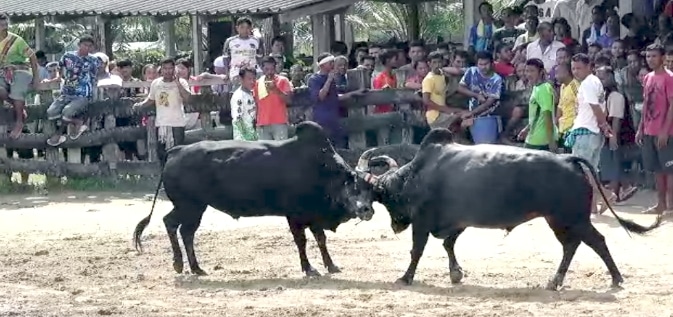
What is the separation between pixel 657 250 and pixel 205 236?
14.2 ft

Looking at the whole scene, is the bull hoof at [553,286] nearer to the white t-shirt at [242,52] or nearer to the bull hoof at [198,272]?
the bull hoof at [198,272]

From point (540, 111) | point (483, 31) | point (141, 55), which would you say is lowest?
point (540, 111)

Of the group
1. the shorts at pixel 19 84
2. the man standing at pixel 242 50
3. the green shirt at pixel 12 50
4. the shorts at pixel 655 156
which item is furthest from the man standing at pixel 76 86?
the shorts at pixel 655 156

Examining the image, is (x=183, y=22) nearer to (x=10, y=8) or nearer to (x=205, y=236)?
(x=10, y=8)

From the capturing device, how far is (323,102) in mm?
16750

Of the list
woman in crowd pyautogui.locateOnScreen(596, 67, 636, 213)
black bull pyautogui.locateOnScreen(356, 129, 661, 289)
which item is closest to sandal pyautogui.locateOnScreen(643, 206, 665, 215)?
woman in crowd pyautogui.locateOnScreen(596, 67, 636, 213)

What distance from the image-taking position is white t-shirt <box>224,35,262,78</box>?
59.1ft

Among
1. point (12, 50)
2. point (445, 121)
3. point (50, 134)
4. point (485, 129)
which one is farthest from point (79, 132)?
point (485, 129)

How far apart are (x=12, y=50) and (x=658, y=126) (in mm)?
8018

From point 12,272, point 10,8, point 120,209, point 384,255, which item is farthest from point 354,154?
point 10,8

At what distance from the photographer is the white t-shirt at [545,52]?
1714cm

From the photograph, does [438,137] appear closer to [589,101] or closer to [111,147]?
[589,101]

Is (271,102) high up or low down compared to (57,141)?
up

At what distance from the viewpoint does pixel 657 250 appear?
12.2m
